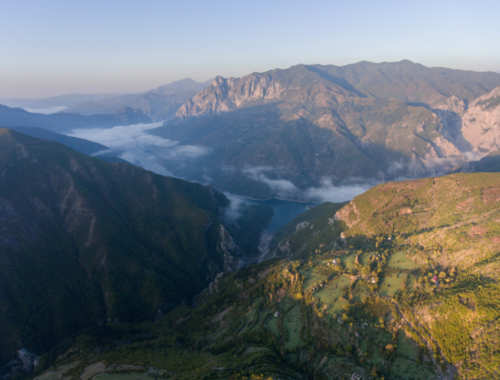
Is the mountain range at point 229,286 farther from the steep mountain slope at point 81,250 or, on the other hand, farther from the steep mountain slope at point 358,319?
the steep mountain slope at point 81,250

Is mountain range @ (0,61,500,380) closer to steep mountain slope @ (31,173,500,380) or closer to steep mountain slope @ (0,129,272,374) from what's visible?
steep mountain slope @ (31,173,500,380)

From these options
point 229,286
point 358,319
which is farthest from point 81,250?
point 358,319

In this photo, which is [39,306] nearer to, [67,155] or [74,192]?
[74,192]

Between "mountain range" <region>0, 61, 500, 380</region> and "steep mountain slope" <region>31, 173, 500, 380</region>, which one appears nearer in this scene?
"steep mountain slope" <region>31, 173, 500, 380</region>

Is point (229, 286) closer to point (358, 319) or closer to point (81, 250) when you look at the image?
point (358, 319)

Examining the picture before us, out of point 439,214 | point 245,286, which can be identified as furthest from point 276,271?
point 439,214

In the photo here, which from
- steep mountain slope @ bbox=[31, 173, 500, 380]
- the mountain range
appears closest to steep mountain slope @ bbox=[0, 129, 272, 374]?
the mountain range
